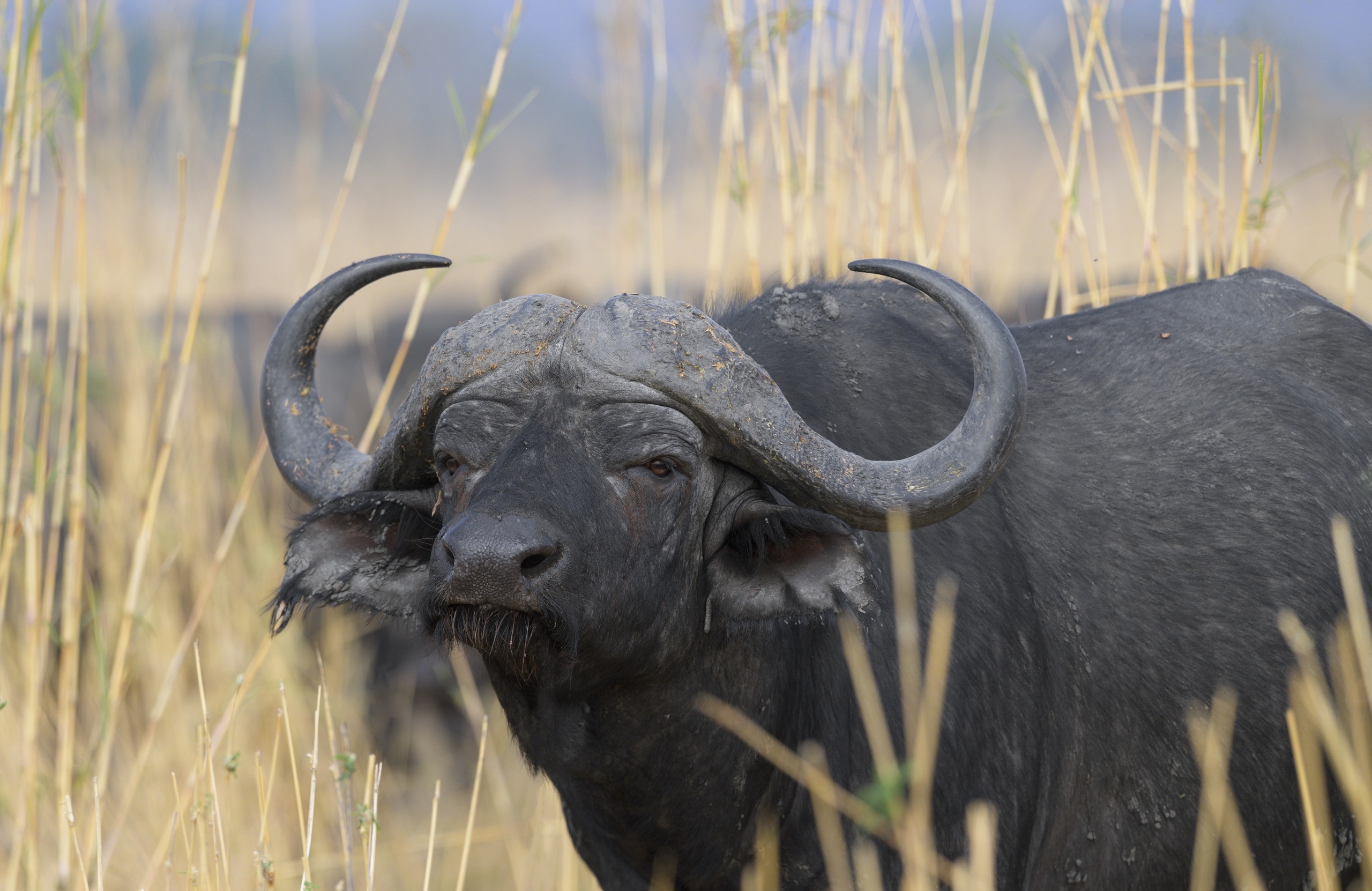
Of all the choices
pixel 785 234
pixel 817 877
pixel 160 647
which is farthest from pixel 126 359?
pixel 817 877

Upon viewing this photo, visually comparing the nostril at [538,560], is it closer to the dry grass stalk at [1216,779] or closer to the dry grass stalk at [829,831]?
the dry grass stalk at [829,831]

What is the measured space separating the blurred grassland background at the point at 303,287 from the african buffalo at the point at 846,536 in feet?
1.59

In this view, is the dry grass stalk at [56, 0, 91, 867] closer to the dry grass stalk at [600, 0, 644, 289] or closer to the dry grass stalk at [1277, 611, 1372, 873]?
the dry grass stalk at [600, 0, 644, 289]

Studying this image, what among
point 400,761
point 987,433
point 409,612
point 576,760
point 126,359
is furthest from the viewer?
point 400,761

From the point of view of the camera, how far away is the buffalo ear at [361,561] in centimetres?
287

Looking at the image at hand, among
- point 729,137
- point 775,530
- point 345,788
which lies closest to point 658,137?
point 729,137

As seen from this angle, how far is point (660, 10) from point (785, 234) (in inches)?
47.0

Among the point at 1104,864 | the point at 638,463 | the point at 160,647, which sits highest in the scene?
the point at 638,463

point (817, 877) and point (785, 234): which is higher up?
point (785, 234)

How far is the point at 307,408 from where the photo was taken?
297cm

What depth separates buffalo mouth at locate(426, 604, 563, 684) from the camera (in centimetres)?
228

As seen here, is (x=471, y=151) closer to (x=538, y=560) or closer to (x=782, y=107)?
(x=782, y=107)

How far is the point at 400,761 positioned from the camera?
263 inches

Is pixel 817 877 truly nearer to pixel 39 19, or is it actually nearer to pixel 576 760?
pixel 576 760
